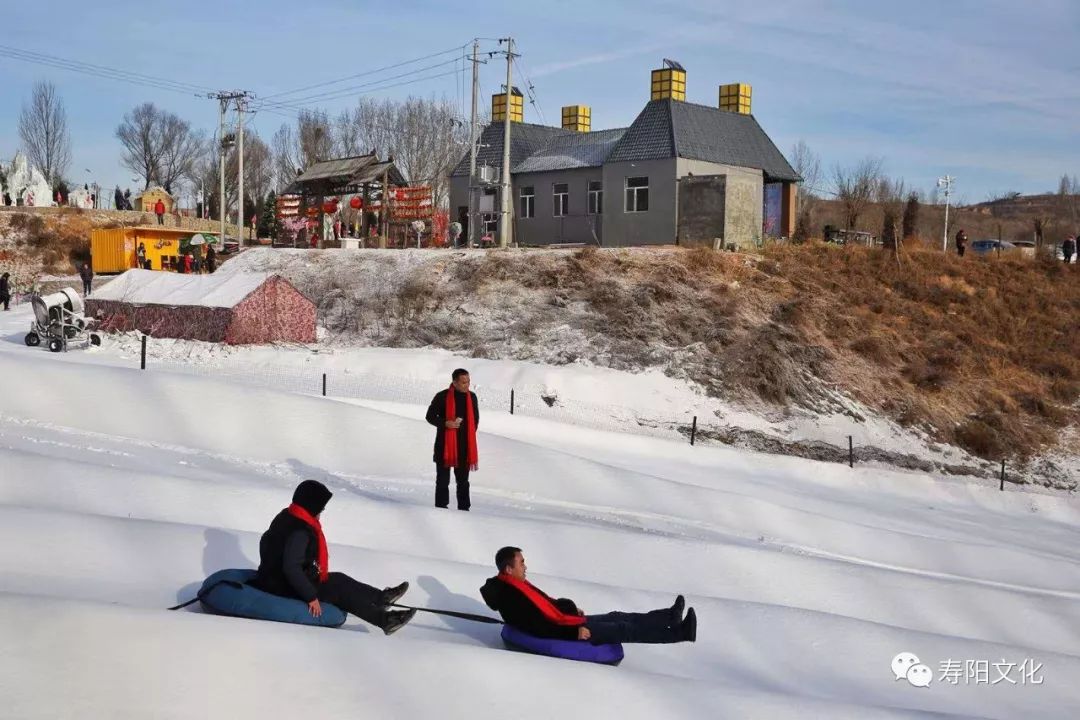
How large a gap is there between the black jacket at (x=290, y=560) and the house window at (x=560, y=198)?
34.8 m

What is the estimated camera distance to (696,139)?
1554 inches

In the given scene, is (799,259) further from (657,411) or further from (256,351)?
(256,351)

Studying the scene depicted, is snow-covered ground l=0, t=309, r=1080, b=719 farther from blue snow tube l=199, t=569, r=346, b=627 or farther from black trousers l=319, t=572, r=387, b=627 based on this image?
blue snow tube l=199, t=569, r=346, b=627

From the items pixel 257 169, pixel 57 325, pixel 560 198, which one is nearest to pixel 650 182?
pixel 560 198

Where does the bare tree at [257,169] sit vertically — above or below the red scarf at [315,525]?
above

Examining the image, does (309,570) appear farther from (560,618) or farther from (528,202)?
(528,202)

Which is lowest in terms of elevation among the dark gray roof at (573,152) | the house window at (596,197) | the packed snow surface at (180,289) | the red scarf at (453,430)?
the red scarf at (453,430)

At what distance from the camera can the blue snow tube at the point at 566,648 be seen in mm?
7250

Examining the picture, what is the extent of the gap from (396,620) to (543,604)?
1.21 metres

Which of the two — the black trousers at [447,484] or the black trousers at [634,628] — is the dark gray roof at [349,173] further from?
the black trousers at [634,628]

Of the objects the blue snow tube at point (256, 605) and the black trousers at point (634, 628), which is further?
the black trousers at point (634, 628)

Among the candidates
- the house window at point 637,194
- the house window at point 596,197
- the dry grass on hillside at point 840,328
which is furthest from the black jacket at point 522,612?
the house window at point 596,197

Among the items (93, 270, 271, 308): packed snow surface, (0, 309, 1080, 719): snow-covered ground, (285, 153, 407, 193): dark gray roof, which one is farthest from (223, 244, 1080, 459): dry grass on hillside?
(0, 309, 1080, 719): snow-covered ground

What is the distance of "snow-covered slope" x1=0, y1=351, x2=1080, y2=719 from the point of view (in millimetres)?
6359
